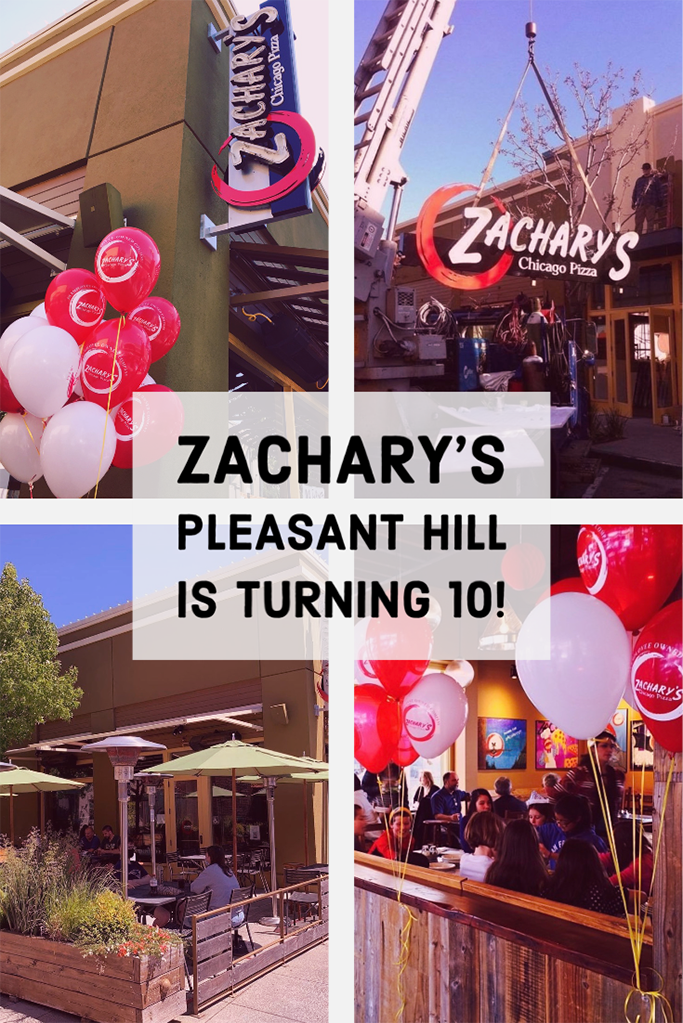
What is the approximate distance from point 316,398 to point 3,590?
136cm

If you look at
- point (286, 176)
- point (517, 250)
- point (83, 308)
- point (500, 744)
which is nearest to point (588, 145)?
point (517, 250)

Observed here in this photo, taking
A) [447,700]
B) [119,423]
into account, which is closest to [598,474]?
[447,700]

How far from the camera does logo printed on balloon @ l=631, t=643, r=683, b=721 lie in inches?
98.1

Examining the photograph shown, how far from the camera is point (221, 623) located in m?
3.05

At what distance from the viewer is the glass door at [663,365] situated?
116 inches

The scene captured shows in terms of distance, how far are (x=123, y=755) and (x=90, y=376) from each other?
4.39 ft

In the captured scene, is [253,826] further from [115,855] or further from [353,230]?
[353,230]

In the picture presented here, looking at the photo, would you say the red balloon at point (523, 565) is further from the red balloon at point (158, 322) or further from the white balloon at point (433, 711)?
the red balloon at point (158, 322)

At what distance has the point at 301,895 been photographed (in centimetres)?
296

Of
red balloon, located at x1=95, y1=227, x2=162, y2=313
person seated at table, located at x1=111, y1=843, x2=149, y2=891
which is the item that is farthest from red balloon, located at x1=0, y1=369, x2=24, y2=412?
person seated at table, located at x1=111, y1=843, x2=149, y2=891

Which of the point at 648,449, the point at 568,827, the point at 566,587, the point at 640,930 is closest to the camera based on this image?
the point at 640,930

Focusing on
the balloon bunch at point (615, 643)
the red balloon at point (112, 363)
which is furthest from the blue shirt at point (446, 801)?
the red balloon at point (112, 363)

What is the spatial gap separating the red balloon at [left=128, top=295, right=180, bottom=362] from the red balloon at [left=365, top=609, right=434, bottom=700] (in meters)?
1.19

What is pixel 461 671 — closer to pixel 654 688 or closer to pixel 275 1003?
pixel 654 688
